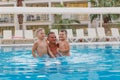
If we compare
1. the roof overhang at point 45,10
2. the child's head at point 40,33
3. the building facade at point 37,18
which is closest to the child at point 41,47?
the child's head at point 40,33

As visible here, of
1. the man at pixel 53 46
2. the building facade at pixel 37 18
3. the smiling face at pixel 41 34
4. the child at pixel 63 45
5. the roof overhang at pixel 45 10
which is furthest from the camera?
the building facade at pixel 37 18

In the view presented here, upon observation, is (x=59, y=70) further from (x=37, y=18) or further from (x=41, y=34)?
(x=37, y=18)

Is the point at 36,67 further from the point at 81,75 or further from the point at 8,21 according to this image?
the point at 8,21

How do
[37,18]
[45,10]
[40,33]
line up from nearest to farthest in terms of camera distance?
1. [40,33]
2. [45,10]
3. [37,18]

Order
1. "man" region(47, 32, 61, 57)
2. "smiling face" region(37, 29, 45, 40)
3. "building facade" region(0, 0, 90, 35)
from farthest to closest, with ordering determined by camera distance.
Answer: "building facade" region(0, 0, 90, 35), "man" region(47, 32, 61, 57), "smiling face" region(37, 29, 45, 40)

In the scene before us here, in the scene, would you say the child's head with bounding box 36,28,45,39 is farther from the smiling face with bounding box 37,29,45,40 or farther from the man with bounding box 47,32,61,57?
the man with bounding box 47,32,61,57

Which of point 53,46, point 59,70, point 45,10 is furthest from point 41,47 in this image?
point 45,10

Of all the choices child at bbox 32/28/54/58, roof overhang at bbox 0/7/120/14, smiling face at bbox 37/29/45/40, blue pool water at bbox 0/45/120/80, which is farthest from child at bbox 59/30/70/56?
roof overhang at bbox 0/7/120/14

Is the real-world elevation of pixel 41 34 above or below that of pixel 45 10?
below

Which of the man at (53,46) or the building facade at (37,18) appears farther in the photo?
the building facade at (37,18)

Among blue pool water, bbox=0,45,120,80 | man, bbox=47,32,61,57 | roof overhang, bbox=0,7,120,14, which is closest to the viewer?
blue pool water, bbox=0,45,120,80

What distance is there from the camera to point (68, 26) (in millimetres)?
22828

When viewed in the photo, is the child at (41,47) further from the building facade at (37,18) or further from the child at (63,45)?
the building facade at (37,18)

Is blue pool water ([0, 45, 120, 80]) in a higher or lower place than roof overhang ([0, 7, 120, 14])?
lower
